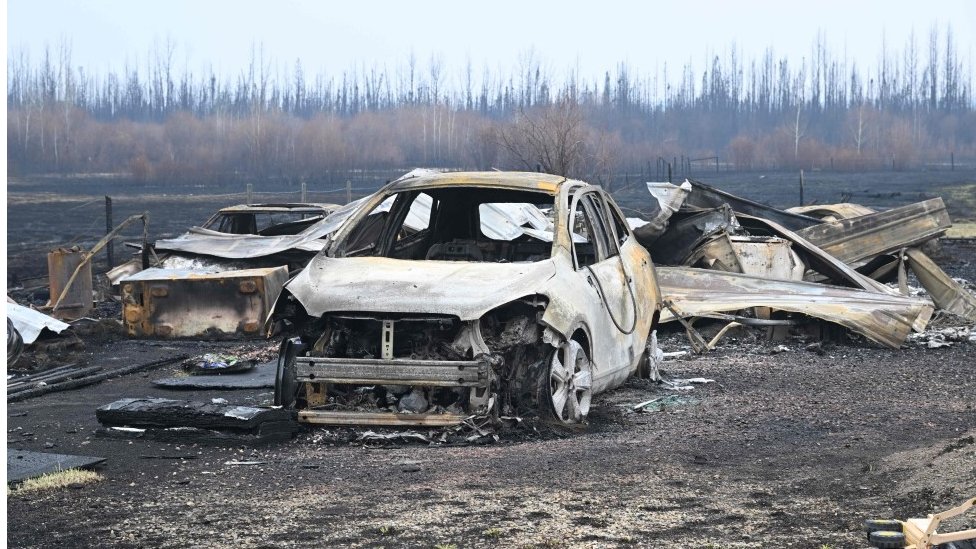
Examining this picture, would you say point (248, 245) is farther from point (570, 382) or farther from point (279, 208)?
point (570, 382)

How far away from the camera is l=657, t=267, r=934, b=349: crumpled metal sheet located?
1398 centimetres

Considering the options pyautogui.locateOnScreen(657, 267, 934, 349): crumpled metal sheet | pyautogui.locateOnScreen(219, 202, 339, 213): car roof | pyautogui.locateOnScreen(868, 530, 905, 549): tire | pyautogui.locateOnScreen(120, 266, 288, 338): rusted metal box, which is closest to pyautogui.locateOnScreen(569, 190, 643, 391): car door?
pyautogui.locateOnScreen(657, 267, 934, 349): crumpled metal sheet

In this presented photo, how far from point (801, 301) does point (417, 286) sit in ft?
24.2

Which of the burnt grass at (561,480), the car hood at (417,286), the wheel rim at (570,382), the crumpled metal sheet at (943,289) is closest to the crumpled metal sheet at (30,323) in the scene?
the burnt grass at (561,480)

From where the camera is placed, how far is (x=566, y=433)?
8.45 m

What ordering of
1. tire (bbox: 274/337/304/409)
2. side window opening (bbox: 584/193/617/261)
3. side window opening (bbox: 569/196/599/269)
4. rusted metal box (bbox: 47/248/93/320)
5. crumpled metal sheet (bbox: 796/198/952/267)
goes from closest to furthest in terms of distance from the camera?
tire (bbox: 274/337/304/409) < side window opening (bbox: 569/196/599/269) < side window opening (bbox: 584/193/617/261) < rusted metal box (bbox: 47/248/93/320) < crumpled metal sheet (bbox: 796/198/952/267)

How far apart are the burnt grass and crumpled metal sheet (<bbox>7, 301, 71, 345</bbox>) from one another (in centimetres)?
272

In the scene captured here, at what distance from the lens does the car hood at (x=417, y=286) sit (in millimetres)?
8164

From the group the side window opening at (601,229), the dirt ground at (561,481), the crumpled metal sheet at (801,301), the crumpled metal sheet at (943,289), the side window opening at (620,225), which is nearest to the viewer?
the dirt ground at (561,481)

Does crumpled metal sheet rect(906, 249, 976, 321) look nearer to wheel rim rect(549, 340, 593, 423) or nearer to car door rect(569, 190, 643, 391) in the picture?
car door rect(569, 190, 643, 391)

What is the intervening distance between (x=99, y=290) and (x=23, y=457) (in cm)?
1312

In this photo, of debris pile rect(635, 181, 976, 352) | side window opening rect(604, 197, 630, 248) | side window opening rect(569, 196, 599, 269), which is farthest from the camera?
debris pile rect(635, 181, 976, 352)

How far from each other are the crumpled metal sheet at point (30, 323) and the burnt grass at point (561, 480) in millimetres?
2717

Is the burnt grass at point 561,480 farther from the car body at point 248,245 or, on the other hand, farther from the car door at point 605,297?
the car body at point 248,245
